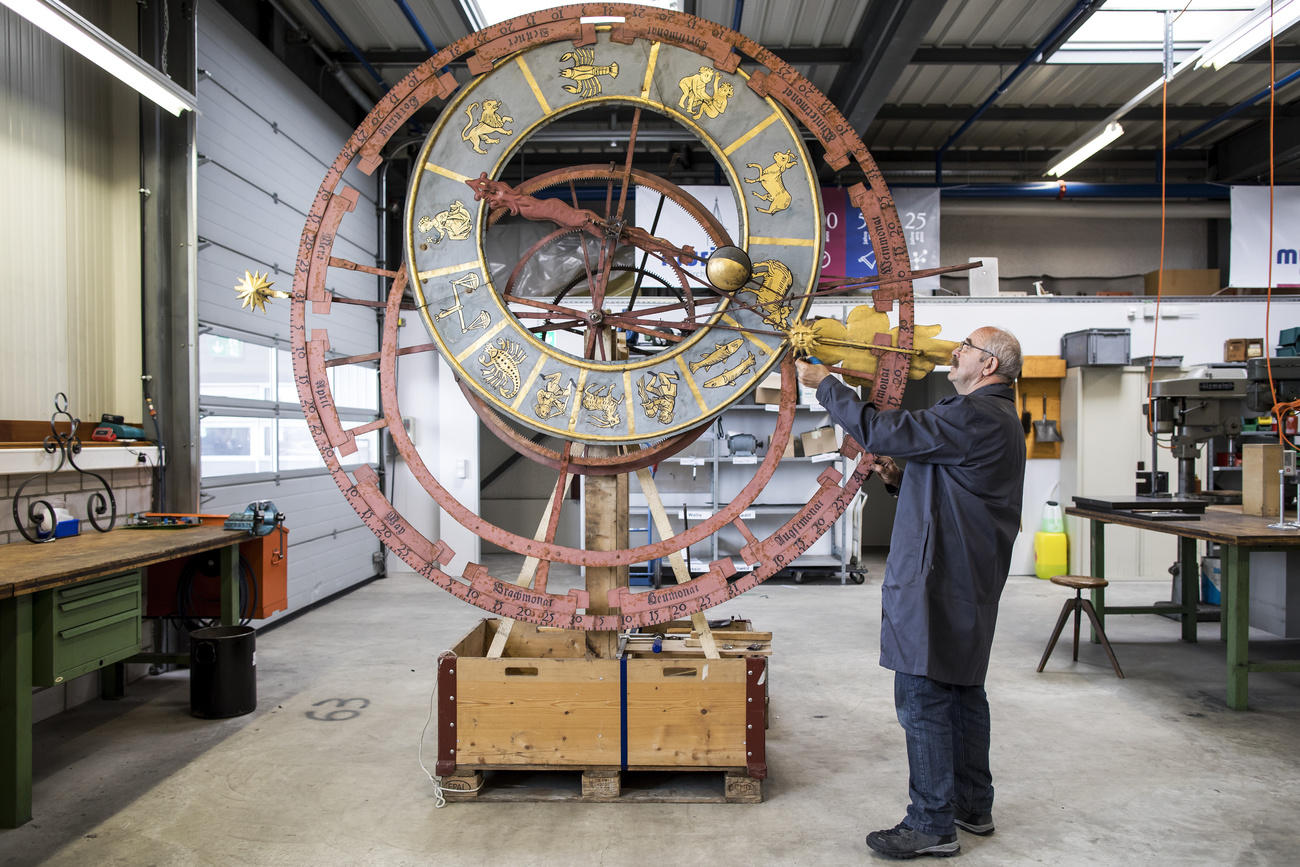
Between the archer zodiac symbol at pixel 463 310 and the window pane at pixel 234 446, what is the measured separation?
2.70m

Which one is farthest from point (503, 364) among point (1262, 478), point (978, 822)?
point (1262, 478)

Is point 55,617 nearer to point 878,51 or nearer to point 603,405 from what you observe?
point 603,405

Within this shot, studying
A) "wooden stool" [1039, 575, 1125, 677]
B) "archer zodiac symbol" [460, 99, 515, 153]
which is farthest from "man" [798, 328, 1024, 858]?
"wooden stool" [1039, 575, 1125, 677]

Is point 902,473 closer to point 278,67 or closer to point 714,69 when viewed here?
point 714,69

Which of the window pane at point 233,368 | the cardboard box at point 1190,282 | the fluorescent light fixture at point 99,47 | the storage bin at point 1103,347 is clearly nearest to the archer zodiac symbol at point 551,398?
the fluorescent light fixture at point 99,47

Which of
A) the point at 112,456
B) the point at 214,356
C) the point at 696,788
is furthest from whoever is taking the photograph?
the point at 214,356

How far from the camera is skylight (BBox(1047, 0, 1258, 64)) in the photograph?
20.3ft

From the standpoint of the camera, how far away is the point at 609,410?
2.91 metres

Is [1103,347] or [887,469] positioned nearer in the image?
[887,469]

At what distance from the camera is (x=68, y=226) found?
4.25m

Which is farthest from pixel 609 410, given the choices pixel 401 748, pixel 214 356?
pixel 214 356

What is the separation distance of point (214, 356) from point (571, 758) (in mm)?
3656

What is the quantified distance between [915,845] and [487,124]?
2.77 m

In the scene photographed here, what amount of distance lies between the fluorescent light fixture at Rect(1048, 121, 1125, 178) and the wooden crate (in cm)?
606
